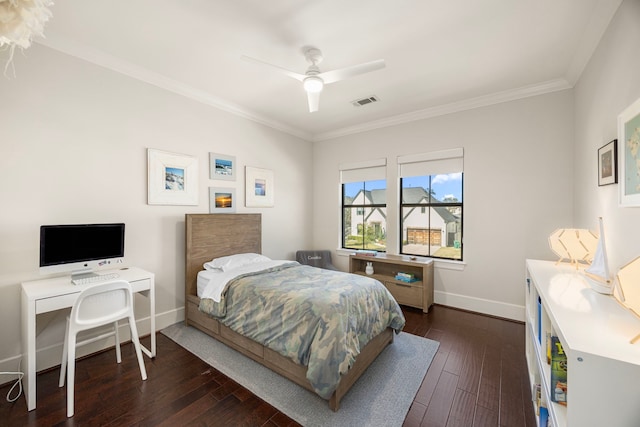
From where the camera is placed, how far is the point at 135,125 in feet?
9.29

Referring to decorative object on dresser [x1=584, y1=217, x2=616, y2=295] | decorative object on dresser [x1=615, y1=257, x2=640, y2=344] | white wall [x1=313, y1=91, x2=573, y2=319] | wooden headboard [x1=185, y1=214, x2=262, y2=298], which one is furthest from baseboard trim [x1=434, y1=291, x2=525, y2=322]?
wooden headboard [x1=185, y1=214, x2=262, y2=298]

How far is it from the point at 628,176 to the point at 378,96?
8.13 ft

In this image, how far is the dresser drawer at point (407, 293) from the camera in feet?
11.8

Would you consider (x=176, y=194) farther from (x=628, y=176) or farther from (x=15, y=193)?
(x=628, y=176)

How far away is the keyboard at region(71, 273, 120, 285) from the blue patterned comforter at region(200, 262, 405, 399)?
86cm

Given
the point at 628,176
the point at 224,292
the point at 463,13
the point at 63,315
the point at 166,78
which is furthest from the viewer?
the point at 166,78

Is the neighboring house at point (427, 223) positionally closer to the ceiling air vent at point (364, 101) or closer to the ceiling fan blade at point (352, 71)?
the ceiling air vent at point (364, 101)

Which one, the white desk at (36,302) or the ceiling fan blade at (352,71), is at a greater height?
the ceiling fan blade at (352,71)

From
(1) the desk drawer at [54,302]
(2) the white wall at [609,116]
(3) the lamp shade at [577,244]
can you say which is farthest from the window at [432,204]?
(1) the desk drawer at [54,302]

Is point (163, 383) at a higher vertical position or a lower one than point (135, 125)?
lower

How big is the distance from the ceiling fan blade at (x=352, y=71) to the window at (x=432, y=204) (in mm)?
2102

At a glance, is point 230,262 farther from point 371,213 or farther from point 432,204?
point 432,204

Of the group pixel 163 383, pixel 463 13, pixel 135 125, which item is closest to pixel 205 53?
pixel 135 125

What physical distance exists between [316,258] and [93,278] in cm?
314
